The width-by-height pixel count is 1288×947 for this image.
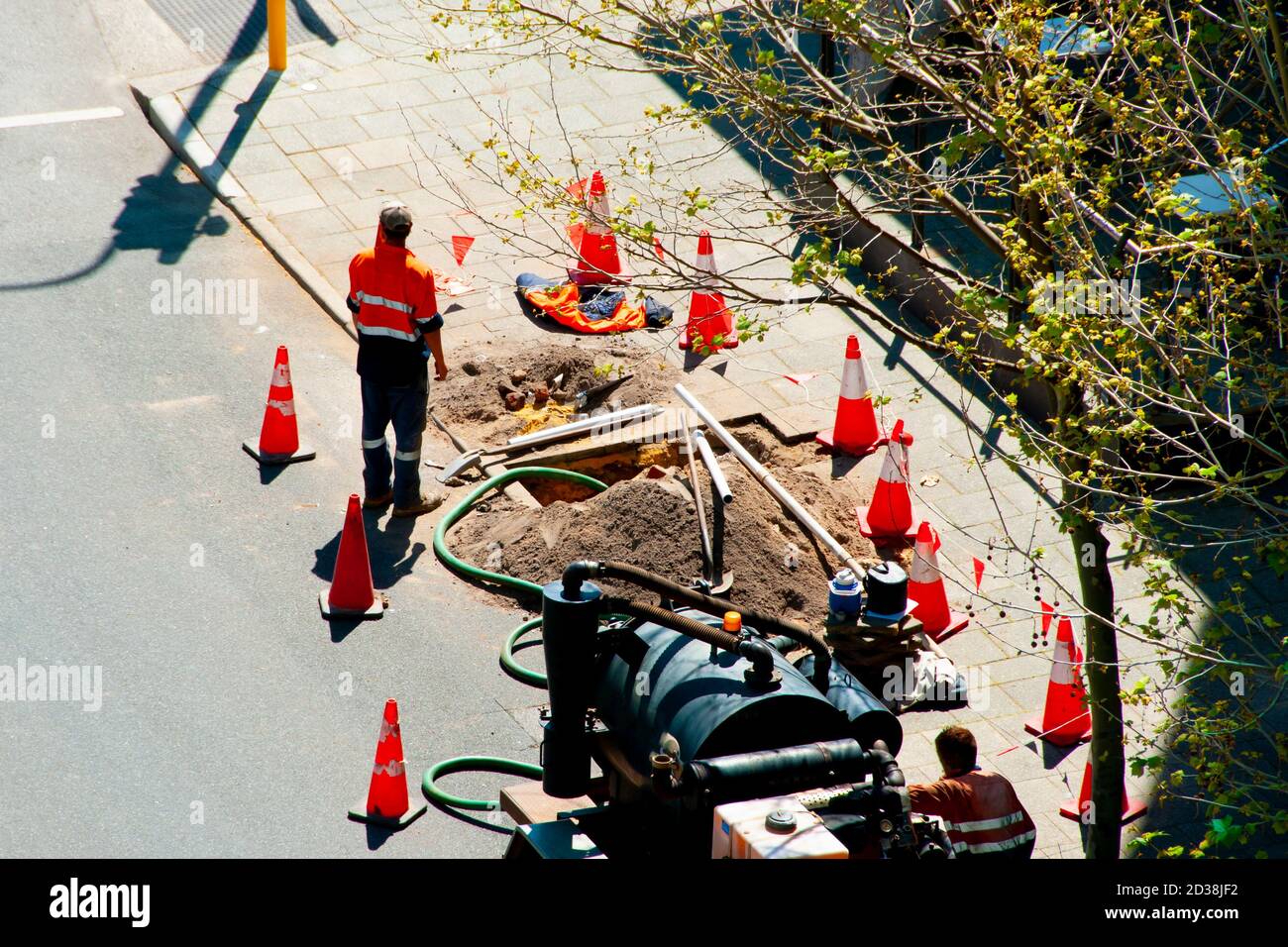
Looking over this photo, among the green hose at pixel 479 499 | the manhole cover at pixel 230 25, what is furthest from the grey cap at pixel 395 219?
the manhole cover at pixel 230 25

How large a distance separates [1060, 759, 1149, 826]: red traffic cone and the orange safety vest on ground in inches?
227

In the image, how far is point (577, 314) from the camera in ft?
42.4

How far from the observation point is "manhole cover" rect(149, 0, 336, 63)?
1694 cm

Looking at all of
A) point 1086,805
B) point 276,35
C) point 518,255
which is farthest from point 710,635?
point 276,35

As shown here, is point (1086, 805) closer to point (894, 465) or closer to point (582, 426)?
point (894, 465)

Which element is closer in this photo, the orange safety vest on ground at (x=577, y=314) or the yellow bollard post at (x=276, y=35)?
the orange safety vest on ground at (x=577, y=314)

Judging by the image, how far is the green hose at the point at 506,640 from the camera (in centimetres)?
830

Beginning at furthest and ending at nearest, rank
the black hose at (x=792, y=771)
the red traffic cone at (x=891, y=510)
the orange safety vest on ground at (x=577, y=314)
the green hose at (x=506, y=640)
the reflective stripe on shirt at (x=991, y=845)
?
1. the orange safety vest on ground at (x=577, y=314)
2. the red traffic cone at (x=891, y=510)
3. the green hose at (x=506, y=640)
4. the reflective stripe on shirt at (x=991, y=845)
5. the black hose at (x=792, y=771)

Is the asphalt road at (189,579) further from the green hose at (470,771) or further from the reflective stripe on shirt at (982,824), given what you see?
the reflective stripe on shirt at (982,824)

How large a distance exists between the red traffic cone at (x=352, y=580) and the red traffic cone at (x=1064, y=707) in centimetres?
399

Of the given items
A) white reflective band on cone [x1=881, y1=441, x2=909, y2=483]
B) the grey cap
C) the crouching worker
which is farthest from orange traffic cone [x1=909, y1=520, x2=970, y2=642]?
the grey cap

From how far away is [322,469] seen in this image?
36.6 feet
